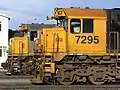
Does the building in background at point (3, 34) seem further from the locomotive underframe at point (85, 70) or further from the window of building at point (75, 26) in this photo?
A: the window of building at point (75, 26)

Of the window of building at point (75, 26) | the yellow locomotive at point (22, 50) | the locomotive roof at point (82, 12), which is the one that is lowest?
the yellow locomotive at point (22, 50)

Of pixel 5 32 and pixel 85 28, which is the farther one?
pixel 5 32

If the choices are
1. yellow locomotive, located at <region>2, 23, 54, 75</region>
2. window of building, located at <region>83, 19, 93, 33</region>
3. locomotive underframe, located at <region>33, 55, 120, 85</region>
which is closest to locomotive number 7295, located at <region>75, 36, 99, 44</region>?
window of building, located at <region>83, 19, 93, 33</region>

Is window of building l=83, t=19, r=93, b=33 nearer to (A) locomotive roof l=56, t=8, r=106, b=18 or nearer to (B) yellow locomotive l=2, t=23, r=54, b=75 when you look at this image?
(A) locomotive roof l=56, t=8, r=106, b=18

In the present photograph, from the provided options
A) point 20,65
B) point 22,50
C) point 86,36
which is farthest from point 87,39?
point 22,50

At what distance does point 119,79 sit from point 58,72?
9.86 ft

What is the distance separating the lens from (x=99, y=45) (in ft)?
54.3

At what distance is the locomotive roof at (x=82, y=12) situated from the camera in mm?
16359

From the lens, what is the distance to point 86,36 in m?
16.4

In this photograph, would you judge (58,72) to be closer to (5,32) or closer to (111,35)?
(111,35)

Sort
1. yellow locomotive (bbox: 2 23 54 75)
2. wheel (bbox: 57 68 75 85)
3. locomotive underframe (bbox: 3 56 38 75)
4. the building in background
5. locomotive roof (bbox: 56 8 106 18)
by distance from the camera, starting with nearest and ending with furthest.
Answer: wheel (bbox: 57 68 75 85), locomotive roof (bbox: 56 8 106 18), locomotive underframe (bbox: 3 56 38 75), yellow locomotive (bbox: 2 23 54 75), the building in background

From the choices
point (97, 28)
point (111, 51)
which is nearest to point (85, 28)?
point (97, 28)

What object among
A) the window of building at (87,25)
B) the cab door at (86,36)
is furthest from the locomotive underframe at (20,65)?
the window of building at (87,25)

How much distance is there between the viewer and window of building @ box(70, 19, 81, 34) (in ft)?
53.4
